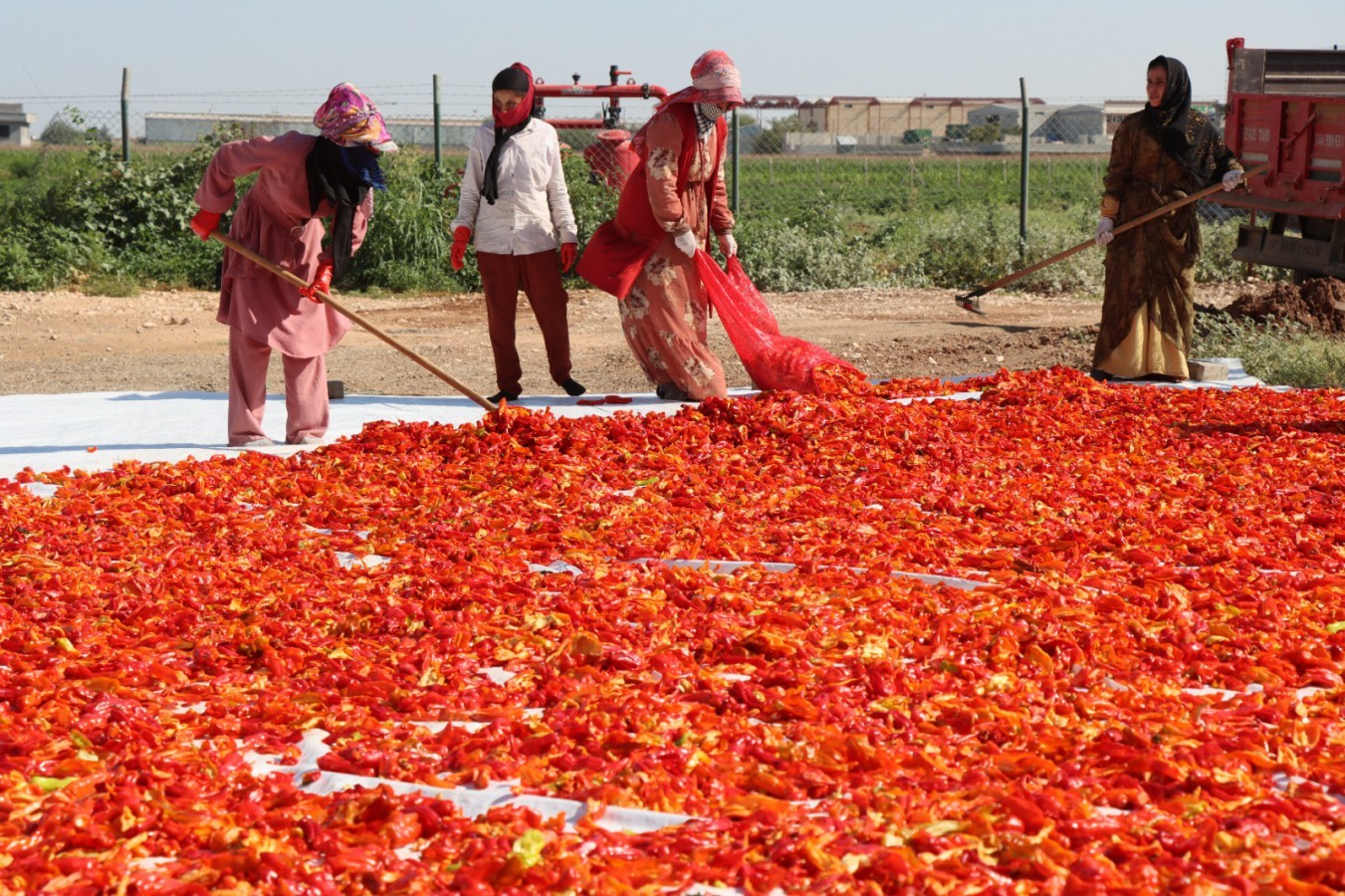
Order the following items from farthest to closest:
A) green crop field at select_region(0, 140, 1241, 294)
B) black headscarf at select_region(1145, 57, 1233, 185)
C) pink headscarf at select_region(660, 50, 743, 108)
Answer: green crop field at select_region(0, 140, 1241, 294)
black headscarf at select_region(1145, 57, 1233, 185)
pink headscarf at select_region(660, 50, 743, 108)

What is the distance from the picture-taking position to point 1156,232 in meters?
7.56

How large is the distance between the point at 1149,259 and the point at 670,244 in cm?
247

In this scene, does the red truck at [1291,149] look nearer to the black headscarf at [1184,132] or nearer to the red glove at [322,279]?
the black headscarf at [1184,132]

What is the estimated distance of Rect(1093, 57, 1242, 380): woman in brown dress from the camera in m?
7.45

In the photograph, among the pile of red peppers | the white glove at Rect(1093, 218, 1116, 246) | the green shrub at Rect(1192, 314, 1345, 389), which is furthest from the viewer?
the green shrub at Rect(1192, 314, 1345, 389)

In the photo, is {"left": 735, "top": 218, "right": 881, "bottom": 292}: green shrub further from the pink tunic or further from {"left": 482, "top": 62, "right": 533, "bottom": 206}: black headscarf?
the pink tunic

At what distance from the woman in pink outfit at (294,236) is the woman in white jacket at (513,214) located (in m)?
1.02

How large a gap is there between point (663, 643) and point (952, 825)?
1141mm

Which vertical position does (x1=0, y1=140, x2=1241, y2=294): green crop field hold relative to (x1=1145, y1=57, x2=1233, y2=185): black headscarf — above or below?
below

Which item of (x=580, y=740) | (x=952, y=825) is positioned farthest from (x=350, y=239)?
(x=952, y=825)

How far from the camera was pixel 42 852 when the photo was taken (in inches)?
103

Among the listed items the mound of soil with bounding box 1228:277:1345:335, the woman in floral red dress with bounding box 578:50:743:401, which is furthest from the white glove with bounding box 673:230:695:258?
the mound of soil with bounding box 1228:277:1345:335

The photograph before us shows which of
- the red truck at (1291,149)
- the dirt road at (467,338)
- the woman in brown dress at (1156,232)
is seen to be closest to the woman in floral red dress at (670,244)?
the dirt road at (467,338)

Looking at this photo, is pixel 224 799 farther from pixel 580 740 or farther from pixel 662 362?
pixel 662 362
